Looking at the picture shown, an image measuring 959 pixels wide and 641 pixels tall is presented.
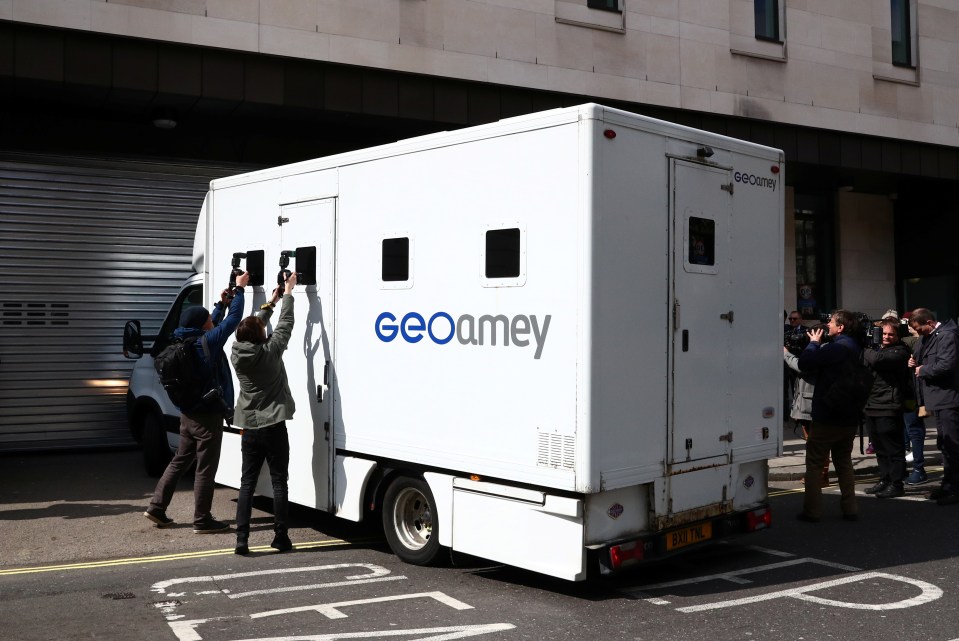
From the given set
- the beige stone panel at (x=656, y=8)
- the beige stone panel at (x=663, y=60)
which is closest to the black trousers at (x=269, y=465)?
the beige stone panel at (x=663, y=60)

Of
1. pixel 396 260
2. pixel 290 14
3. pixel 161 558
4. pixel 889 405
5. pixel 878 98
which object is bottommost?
pixel 161 558

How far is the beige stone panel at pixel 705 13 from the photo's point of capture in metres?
14.8

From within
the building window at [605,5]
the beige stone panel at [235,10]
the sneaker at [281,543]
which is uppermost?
the building window at [605,5]

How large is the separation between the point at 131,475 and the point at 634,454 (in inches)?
274

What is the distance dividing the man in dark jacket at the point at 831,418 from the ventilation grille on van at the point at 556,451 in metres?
3.51

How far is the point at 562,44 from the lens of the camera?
1356cm

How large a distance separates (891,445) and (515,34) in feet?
23.4

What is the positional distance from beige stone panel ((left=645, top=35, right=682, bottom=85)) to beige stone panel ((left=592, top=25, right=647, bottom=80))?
12 centimetres

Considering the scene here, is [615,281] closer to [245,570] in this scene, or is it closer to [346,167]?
[346,167]

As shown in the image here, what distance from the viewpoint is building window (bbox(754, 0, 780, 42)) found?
1616 centimetres

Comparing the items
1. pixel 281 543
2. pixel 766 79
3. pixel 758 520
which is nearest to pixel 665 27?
pixel 766 79

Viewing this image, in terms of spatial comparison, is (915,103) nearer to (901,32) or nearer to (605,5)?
(901,32)

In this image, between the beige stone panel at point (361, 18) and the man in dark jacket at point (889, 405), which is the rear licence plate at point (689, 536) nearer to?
the man in dark jacket at point (889, 405)

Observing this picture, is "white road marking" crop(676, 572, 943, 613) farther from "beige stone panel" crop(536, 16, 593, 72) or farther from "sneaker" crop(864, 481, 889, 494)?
"beige stone panel" crop(536, 16, 593, 72)
